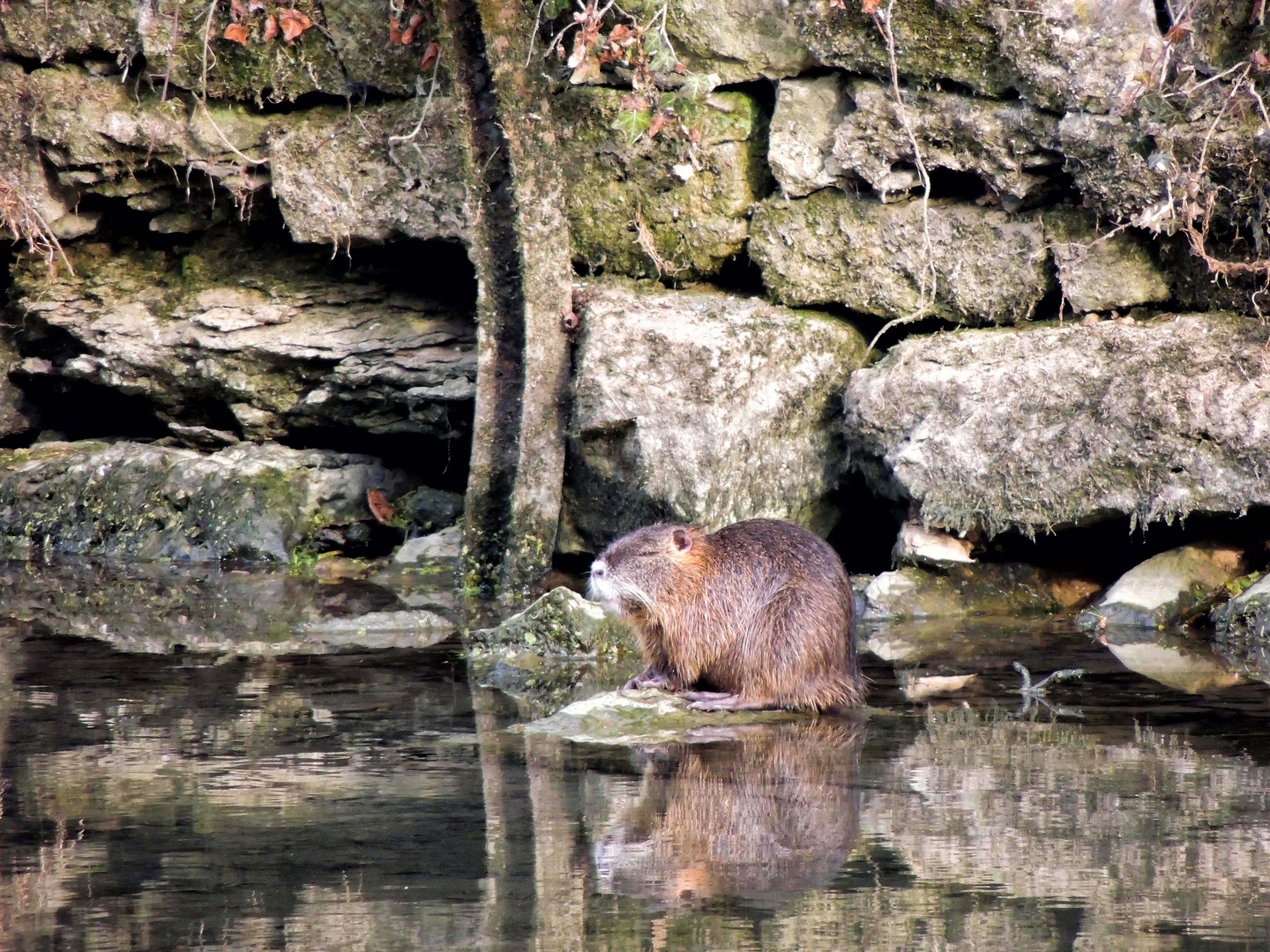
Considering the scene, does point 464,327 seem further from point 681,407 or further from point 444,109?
point 681,407

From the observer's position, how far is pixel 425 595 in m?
9.43

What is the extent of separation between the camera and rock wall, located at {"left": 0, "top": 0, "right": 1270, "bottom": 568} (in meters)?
8.06

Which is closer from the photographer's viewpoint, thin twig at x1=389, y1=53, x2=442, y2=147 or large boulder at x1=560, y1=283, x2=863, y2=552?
large boulder at x1=560, y1=283, x2=863, y2=552

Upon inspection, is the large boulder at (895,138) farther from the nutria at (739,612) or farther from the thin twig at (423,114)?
the nutria at (739,612)

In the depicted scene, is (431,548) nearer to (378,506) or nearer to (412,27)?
(378,506)

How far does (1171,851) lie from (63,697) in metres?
4.62

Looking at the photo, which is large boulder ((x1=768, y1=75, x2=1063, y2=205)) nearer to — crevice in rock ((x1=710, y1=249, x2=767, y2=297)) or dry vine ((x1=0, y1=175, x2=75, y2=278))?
crevice in rock ((x1=710, y1=249, x2=767, y2=297))

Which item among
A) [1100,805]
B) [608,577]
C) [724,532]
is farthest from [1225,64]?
[1100,805]

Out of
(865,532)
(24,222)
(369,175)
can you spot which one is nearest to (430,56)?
(369,175)

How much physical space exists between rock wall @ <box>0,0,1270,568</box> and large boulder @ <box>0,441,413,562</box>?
1.41ft

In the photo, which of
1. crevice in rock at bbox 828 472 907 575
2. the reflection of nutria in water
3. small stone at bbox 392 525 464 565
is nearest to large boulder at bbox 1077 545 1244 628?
crevice in rock at bbox 828 472 907 575

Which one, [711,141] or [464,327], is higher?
[711,141]

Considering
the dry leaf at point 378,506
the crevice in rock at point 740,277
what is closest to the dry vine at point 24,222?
the dry leaf at point 378,506

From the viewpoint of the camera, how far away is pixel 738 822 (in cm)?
423
